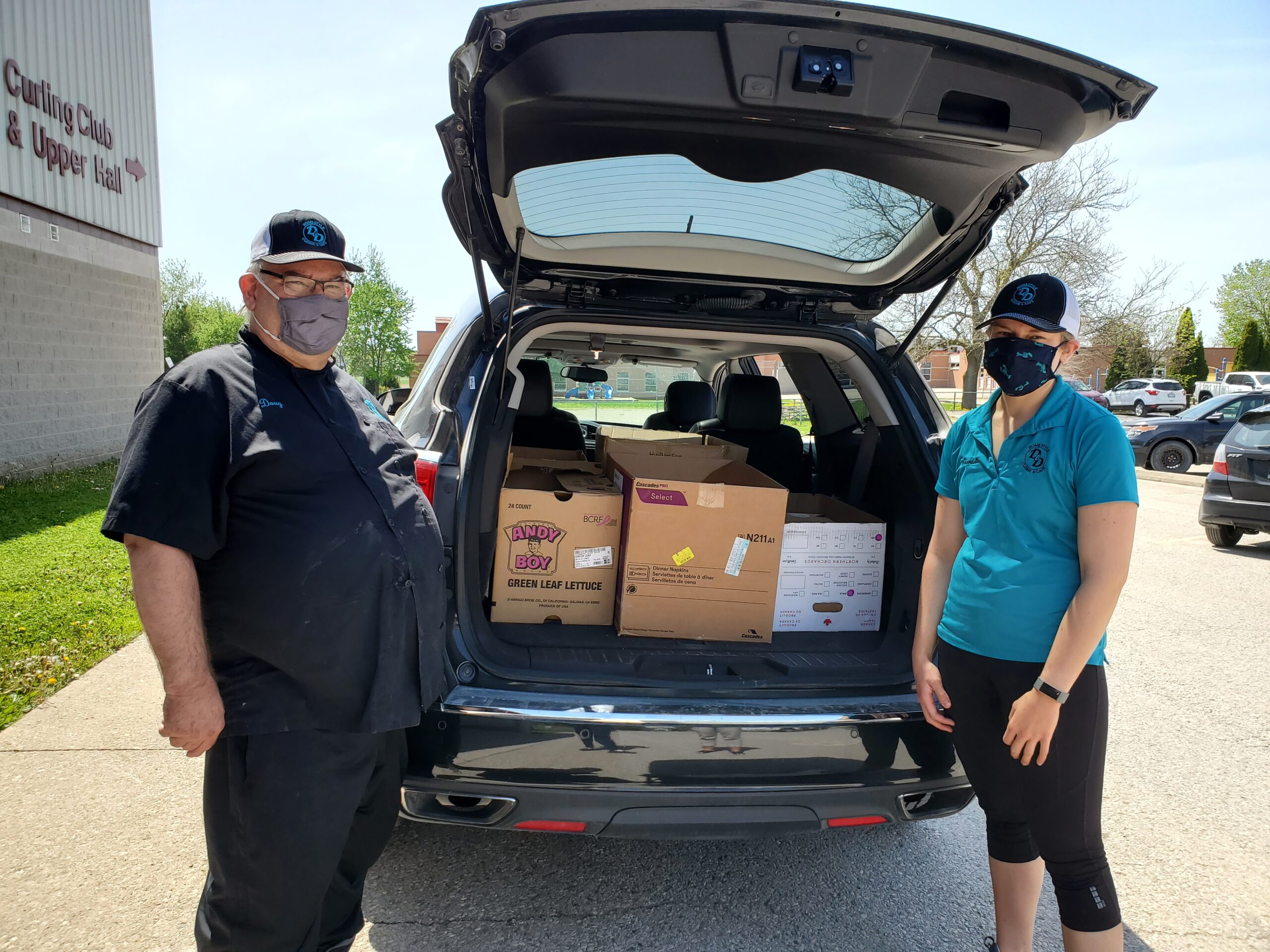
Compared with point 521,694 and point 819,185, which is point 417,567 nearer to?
point 521,694

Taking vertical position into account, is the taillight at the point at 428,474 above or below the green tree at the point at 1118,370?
below

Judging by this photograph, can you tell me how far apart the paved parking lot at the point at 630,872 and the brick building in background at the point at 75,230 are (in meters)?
8.38

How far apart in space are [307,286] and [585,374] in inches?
126

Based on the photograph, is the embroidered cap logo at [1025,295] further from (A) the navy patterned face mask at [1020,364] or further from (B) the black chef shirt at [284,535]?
(B) the black chef shirt at [284,535]

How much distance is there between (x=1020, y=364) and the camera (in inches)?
71.7

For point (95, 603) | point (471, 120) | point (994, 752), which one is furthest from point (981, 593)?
point (95, 603)

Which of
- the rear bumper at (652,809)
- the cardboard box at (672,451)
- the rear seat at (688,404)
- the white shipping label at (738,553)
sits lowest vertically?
the rear bumper at (652,809)

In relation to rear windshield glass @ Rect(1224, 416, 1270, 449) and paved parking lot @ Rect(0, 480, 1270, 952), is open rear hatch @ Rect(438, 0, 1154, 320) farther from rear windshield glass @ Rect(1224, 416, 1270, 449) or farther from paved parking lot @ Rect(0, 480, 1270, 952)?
rear windshield glass @ Rect(1224, 416, 1270, 449)

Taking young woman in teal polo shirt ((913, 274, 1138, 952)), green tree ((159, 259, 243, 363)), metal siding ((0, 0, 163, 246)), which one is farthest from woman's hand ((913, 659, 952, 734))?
green tree ((159, 259, 243, 363))

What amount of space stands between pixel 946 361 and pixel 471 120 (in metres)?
58.6

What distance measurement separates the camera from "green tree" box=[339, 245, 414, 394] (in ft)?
128

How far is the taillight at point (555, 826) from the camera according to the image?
2.03m

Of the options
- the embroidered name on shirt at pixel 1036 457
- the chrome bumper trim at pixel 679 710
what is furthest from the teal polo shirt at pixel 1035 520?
the chrome bumper trim at pixel 679 710

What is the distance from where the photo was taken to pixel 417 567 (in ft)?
5.86
